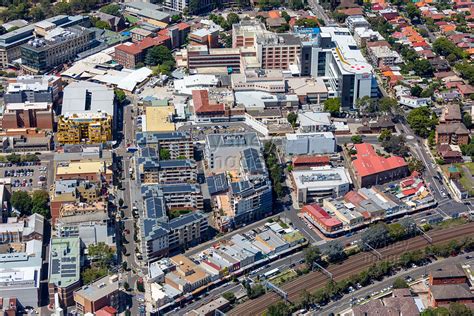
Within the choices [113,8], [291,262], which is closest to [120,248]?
[291,262]

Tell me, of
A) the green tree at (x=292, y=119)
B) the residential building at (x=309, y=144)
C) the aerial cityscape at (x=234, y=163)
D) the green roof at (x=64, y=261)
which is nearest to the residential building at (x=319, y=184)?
the aerial cityscape at (x=234, y=163)

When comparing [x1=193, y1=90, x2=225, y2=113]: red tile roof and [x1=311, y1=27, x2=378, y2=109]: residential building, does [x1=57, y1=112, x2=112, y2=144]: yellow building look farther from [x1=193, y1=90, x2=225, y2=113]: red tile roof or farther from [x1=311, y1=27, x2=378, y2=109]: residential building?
[x1=311, y1=27, x2=378, y2=109]: residential building

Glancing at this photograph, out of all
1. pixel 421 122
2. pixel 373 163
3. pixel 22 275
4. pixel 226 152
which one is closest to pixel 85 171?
pixel 226 152

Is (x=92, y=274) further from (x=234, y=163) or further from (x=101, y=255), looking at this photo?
(x=234, y=163)

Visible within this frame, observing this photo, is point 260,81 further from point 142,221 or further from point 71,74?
point 142,221

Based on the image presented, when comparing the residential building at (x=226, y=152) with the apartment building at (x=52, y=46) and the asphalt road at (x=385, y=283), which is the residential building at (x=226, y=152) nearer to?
the asphalt road at (x=385, y=283)
